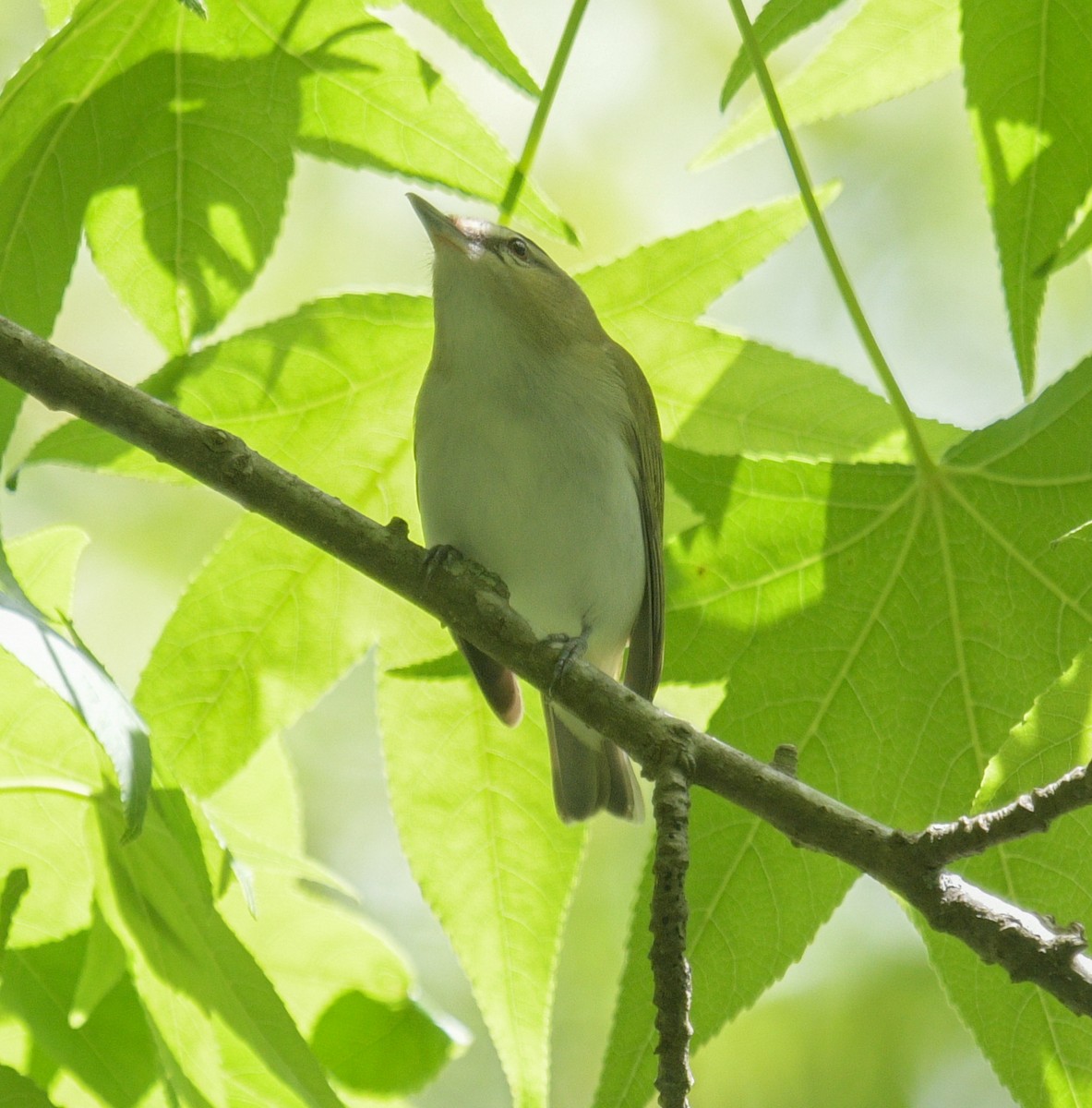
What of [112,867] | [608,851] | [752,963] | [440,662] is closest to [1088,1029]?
[752,963]

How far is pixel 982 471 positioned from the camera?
9.39ft

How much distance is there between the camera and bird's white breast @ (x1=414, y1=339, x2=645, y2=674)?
11.5 ft

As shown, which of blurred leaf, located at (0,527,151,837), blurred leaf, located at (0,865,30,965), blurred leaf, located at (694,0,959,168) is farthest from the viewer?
blurred leaf, located at (694,0,959,168)

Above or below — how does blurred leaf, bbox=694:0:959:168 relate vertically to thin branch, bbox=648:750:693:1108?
above

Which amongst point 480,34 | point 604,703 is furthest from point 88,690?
point 480,34

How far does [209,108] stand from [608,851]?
19.3 ft

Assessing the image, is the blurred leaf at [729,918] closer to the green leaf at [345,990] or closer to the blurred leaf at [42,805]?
the green leaf at [345,990]

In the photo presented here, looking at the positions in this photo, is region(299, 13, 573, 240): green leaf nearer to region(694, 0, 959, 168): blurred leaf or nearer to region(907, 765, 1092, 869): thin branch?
region(694, 0, 959, 168): blurred leaf

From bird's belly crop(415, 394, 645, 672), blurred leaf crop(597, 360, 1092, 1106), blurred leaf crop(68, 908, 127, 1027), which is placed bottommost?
blurred leaf crop(68, 908, 127, 1027)

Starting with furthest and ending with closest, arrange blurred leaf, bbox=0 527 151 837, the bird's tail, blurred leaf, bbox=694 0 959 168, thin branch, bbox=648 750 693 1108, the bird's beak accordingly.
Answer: the bird's beak < the bird's tail < blurred leaf, bbox=694 0 959 168 < thin branch, bbox=648 750 693 1108 < blurred leaf, bbox=0 527 151 837

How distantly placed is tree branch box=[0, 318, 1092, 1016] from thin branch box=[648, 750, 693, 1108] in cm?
10

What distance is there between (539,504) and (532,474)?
97 mm

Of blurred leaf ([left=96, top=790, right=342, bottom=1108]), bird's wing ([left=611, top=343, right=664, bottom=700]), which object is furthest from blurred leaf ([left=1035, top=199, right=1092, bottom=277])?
blurred leaf ([left=96, top=790, right=342, bottom=1108])

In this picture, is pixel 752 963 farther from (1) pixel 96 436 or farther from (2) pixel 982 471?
(1) pixel 96 436
